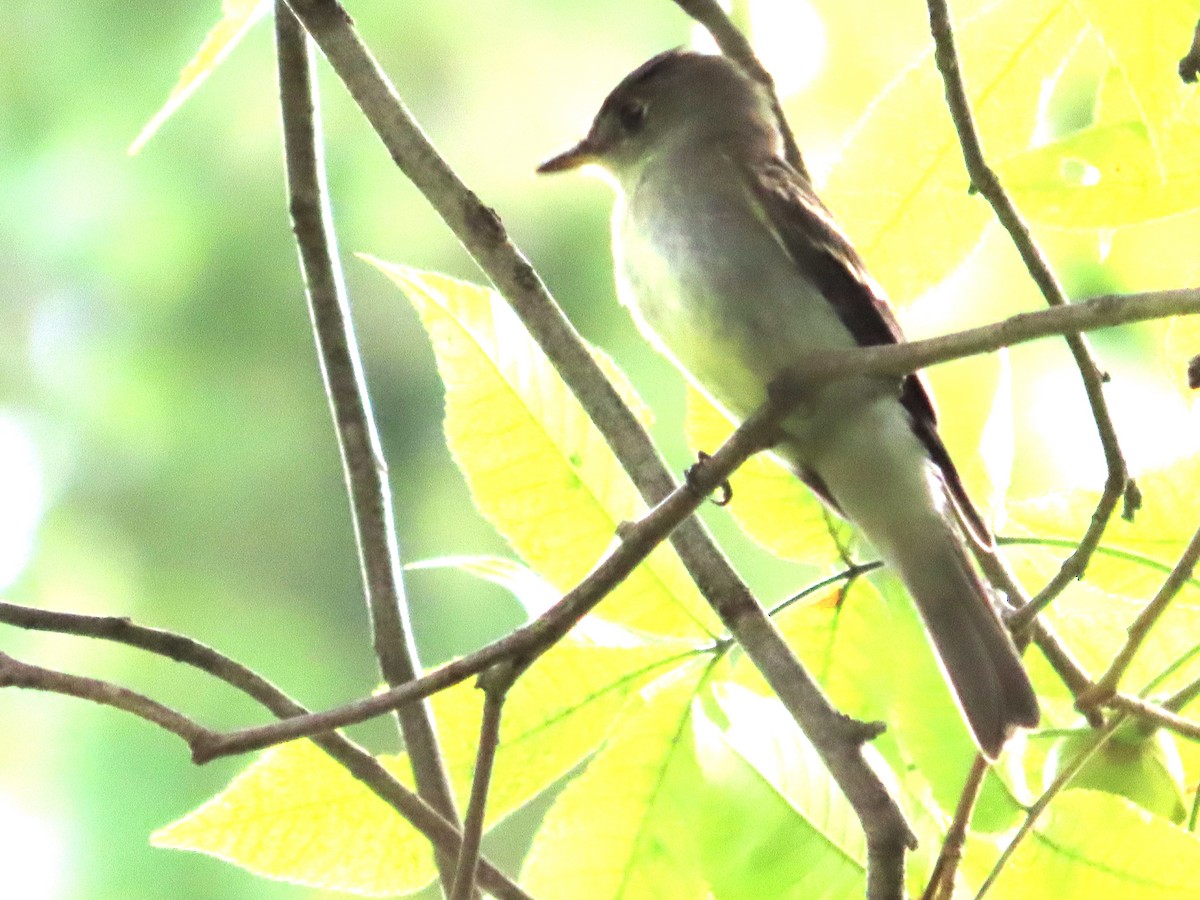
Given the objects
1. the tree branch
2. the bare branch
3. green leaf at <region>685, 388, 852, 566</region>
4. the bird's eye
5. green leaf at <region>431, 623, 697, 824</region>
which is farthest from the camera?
the bird's eye

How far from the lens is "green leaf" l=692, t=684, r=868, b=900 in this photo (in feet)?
2.95

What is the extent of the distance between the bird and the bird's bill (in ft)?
0.39

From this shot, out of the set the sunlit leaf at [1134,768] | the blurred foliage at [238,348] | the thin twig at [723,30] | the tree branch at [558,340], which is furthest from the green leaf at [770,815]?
the blurred foliage at [238,348]

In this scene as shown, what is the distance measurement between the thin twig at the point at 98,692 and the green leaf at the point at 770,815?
313 millimetres

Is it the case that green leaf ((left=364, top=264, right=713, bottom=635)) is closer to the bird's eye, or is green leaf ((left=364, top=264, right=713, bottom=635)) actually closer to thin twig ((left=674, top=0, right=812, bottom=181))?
thin twig ((left=674, top=0, right=812, bottom=181))

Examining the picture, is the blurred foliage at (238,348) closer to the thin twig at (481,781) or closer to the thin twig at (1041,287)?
the thin twig at (1041,287)

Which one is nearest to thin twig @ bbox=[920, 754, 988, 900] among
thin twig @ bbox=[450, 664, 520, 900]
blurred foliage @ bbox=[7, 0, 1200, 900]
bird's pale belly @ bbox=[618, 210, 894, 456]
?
thin twig @ bbox=[450, 664, 520, 900]

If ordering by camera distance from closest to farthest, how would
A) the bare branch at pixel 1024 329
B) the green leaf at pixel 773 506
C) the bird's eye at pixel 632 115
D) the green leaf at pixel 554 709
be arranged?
the bare branch at pixel 1024 329 < the green leaf at pixel 554 709 < the green leaf at pixel 773 506 < the bird's eye at pixel 632 115

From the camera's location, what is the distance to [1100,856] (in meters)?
0.88

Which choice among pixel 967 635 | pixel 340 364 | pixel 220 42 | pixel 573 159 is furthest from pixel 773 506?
pixel 573 159

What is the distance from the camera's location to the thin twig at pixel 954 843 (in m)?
0.84

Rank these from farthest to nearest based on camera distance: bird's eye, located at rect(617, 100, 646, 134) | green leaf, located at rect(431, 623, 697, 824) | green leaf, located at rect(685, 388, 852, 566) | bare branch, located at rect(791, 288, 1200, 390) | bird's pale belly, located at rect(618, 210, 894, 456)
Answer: bird's eye, located at rect(617, 100, 646, 134), bird's pale belly, located at rect(618, 210, 894, 456), green leaf, located at rect(685, 388, 852, 566), green leaf, located at rect(431, 623, 697, 824), bare branch, located at rect(791, 288, 1200, 390)

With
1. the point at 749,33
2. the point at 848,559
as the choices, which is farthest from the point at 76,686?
the point at 749,33

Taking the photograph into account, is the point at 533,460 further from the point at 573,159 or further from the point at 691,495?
the point at 573,159
